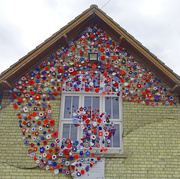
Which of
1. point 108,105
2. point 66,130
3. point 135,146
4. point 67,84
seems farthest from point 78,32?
point 135,146

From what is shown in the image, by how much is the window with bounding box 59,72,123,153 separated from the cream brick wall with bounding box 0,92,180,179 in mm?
314

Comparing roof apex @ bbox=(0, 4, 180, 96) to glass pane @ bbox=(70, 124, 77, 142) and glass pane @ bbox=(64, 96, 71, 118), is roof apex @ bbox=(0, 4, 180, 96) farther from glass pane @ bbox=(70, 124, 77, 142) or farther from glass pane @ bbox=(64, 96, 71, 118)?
glass pane @ bbox=(70, 124, 77, 142)

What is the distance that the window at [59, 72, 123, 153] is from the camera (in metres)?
7.37

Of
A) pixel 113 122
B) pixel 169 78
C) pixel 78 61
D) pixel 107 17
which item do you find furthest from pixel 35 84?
pixel 169 78

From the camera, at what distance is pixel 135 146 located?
7094 mm

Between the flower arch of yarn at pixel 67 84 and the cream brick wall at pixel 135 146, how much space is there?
238mm

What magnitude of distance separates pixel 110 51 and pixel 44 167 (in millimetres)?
4723

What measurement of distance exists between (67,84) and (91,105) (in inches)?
45.1

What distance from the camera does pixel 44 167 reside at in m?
6.76

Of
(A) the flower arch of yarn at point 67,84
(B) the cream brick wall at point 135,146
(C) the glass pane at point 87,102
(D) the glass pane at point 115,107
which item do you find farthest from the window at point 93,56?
(B) the cream brick wall at point 135,146

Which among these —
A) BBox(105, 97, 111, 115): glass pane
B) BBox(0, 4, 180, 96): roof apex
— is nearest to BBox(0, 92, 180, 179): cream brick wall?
BBox(105, 97, 111, 115): glass pane

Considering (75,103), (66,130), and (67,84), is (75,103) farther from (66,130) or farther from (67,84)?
(66,130)

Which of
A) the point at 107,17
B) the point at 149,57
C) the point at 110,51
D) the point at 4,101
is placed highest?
the point at 107,17

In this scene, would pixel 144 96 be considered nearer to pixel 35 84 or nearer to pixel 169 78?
→ pixel 169 78
